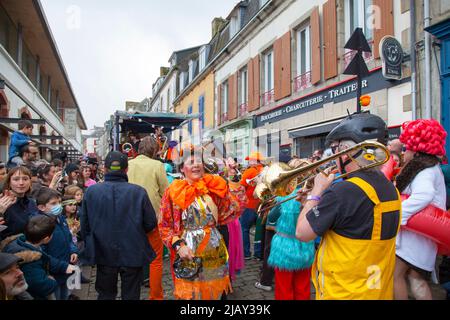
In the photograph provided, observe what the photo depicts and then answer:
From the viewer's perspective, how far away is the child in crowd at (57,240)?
10.8ft

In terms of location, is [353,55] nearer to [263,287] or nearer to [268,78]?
[268,78]

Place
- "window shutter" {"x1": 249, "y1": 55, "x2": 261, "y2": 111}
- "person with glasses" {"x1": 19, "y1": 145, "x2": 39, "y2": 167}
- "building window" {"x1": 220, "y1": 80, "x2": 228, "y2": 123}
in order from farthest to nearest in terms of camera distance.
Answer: "building window" {"x1": 220, "y1": 80, "x2": 228, "y2": 123} → "window shutter" {"x1": 249, "y1": 55, "x2": 261, "y2": 111} → "person with glasses" {"x1": 19, "y1": 145, "x2": 39, "y2": 167}

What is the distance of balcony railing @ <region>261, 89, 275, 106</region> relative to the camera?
40.4 ft

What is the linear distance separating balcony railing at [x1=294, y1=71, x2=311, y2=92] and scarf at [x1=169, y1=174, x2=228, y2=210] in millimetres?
8098

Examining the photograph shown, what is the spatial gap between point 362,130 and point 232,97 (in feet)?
45.9

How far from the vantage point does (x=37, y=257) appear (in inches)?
108

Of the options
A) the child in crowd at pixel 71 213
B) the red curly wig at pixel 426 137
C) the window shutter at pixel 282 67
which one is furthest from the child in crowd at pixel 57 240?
the window shutter at pixel 282 67

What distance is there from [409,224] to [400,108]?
536 centimetres

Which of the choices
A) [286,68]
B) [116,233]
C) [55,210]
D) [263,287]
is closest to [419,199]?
[263,287]

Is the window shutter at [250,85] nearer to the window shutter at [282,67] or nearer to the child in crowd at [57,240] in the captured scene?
the window shutter at [282,67]

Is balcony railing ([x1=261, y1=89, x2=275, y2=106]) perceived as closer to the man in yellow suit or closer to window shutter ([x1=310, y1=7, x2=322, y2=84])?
window shutter ([x1=310, y1=7, x2=322, y2=84])

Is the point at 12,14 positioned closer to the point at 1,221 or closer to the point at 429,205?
the point at 1,221

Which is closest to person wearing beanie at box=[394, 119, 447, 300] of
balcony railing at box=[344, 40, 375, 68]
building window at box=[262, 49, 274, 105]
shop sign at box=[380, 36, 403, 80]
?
shop sign at box=[380, 36, 403, 80]

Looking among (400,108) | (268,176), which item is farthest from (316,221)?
(400,108)
